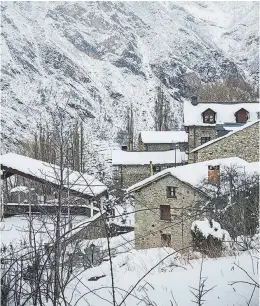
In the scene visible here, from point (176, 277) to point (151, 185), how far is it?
599 inches

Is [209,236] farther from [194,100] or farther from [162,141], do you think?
[162,141]

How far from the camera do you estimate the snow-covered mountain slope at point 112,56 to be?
61219mm

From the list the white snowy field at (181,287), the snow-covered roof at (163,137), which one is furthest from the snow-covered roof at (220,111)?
the white snowy field at (181,287)

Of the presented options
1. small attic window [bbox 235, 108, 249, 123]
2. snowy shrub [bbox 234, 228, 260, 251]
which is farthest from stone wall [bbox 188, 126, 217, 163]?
snowy shrub [bbox 234, 228, 260, 251]

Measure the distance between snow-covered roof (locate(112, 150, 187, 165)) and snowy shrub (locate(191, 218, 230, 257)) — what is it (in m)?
27.4

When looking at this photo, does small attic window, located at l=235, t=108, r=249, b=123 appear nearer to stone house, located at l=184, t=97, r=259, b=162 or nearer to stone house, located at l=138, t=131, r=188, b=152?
stone house, located at l=184, t=97, r=259, b=162

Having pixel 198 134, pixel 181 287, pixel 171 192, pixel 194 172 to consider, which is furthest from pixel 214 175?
pixel 181 287

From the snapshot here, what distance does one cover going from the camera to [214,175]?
18.2 meters

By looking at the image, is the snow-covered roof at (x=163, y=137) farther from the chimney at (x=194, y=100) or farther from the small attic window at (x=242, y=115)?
the small attic window at (x=242, y=115)

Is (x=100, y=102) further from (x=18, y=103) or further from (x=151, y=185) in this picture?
(x=151, y=185)

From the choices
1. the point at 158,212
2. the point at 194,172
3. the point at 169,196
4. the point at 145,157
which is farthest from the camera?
the point at 145,157

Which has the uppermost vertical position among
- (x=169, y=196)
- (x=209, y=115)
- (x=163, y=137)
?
(x=209, y=115)

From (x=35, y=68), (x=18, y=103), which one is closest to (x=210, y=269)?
(x=18, y=103)

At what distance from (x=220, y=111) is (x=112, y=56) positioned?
4841 centimetres
